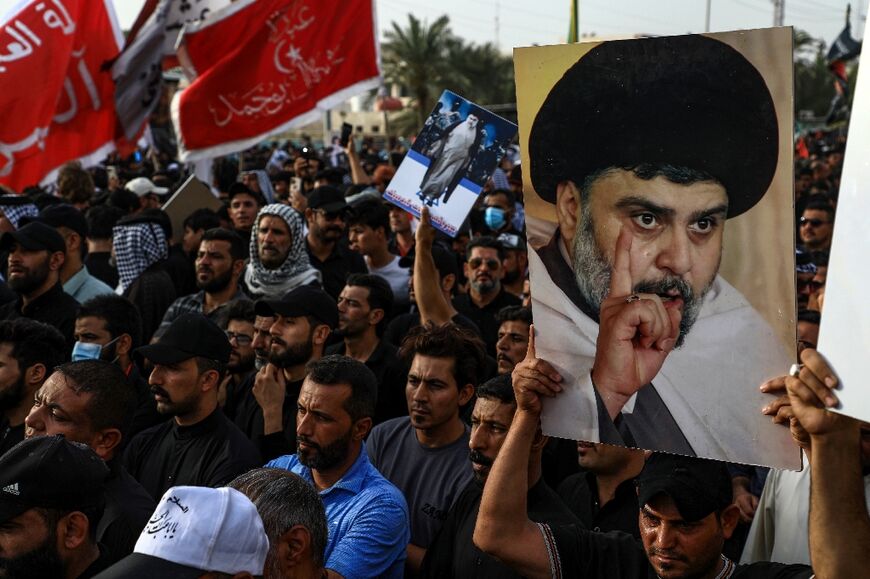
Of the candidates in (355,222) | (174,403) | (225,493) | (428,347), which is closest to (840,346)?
(225,493)

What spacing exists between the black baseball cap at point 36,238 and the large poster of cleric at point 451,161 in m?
2.34

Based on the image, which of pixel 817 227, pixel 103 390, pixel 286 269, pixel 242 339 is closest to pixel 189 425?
pixel 103 390

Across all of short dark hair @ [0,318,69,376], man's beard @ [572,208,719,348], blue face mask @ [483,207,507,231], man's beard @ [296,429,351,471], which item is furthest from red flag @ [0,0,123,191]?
man's beard @ [572,208,719,348]

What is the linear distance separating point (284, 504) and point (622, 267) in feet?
3.73

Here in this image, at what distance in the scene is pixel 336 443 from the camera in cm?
412

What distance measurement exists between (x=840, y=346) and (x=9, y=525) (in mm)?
2311

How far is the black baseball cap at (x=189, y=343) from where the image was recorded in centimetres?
495

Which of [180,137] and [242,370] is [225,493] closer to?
[242,370]

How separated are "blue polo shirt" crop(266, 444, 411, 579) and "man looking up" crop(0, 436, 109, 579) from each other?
738 millimetres

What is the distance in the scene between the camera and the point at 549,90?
2.92 metres

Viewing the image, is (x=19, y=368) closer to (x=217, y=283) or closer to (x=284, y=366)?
(x=284, y=366)

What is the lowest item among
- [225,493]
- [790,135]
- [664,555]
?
[664,555]

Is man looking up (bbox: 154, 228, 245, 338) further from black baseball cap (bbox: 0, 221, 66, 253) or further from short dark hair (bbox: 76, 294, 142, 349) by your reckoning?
short dark hair (bbox: 76, 294, 142, 349)

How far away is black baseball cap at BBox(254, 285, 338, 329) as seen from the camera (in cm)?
588
